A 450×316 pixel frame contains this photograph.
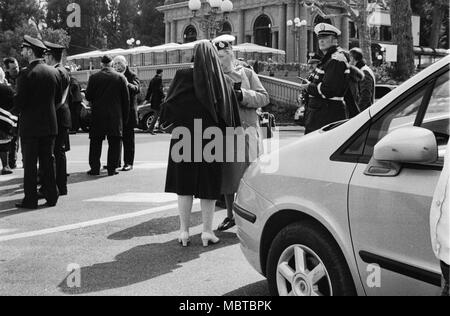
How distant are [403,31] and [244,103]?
19512 mm

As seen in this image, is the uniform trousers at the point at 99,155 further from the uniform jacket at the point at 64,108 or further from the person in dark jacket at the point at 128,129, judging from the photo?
the uniform jacket at the point at 64,108

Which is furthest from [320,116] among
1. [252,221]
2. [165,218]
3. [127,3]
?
[127,3]

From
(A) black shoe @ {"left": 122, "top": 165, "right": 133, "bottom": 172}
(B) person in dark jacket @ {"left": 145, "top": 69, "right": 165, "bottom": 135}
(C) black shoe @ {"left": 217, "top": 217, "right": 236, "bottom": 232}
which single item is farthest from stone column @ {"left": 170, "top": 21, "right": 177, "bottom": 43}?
(C) black shoe @ {"left": 217, "top": 217, "right": 236, "bottom": 232}

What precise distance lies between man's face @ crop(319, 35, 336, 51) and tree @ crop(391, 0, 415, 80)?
18634mm

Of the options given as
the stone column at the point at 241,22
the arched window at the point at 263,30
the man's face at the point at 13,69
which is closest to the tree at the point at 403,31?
the man's face at the point at 13,69

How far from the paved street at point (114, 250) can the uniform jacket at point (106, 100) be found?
1.56 metres

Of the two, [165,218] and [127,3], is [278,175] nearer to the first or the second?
[165,218]

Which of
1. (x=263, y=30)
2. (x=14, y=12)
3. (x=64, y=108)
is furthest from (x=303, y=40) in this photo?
(x=64, y=108)

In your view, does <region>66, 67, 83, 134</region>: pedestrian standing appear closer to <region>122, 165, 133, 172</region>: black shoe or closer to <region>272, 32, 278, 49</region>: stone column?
<region>122, 165, 133, 172</region>: black shoe

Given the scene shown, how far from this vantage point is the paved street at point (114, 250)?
464cm

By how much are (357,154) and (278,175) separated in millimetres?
612

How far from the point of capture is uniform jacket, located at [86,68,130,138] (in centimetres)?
1045

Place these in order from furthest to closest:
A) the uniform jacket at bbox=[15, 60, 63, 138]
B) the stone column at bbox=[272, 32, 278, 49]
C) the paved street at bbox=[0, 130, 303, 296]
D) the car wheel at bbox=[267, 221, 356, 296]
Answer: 1. the stone column at bbox=[272, 32, 278, 49]
2. the uniform jacket at bbox=[15, 60, 63, 138]
3. the paved street at bbox=[0, 130, 303, 296]
4. the car wheel at bbox=[267, 221, 356, 296]

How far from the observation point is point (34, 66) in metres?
7.50
